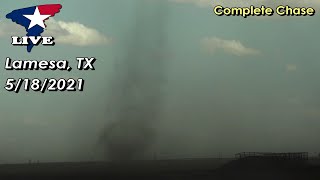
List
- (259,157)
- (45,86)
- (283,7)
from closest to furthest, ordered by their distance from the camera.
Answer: (45,86) → (283,7) → (259,157)

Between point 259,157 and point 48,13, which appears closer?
point 48,13

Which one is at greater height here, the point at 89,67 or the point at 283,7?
the point at 283,7

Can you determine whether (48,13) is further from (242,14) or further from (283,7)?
(283,7)

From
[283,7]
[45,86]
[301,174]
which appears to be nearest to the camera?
[45,86]

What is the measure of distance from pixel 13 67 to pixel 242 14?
20771mm

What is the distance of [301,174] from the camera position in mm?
65375

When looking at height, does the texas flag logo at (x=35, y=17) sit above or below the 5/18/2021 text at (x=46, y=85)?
above

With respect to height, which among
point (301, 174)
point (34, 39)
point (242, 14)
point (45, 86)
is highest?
point (242, 14)

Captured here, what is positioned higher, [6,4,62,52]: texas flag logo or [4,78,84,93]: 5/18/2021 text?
[6,4,62,52]: texas flag logo

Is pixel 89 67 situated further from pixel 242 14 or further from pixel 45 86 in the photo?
pixel 242 14

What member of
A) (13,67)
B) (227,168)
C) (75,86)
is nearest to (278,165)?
(227,168)

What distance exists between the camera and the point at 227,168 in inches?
2884

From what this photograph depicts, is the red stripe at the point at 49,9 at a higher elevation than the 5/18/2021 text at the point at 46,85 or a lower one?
higher

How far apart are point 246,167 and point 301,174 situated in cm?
861
